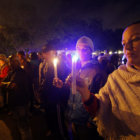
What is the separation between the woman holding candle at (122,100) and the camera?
1.04 metres

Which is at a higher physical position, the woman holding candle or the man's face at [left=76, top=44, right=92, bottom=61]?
the man's face at [left=76, top=44, right=92, bottom=61]

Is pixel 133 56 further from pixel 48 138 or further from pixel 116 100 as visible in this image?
pixel 48 138

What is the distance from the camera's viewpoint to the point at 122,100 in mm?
1080

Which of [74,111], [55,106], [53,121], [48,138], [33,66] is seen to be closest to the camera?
[74,111]

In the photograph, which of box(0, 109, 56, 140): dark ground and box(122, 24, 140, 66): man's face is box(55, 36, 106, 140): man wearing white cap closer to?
box(122, 24, 140, 66): man's face

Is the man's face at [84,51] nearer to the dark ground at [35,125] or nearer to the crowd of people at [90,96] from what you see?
the crowd of people at [90,96]

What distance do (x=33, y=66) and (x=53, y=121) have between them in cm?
256

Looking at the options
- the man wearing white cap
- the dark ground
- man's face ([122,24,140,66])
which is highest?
man's face ([122,24,140,66])

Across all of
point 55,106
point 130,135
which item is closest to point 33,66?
point 55,106

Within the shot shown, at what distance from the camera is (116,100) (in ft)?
3.70

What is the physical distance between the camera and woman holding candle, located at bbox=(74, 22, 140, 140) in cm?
104

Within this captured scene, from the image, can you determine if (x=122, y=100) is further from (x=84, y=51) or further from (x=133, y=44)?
(x=84, y=51)

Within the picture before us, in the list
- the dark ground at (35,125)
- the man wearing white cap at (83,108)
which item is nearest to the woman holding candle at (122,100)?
the man wearing white cap at (83,108)

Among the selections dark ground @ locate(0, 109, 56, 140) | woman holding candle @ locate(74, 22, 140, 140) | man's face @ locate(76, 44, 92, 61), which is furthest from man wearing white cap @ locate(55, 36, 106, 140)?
dark ground @ locate(0, 109, 56, 140)
